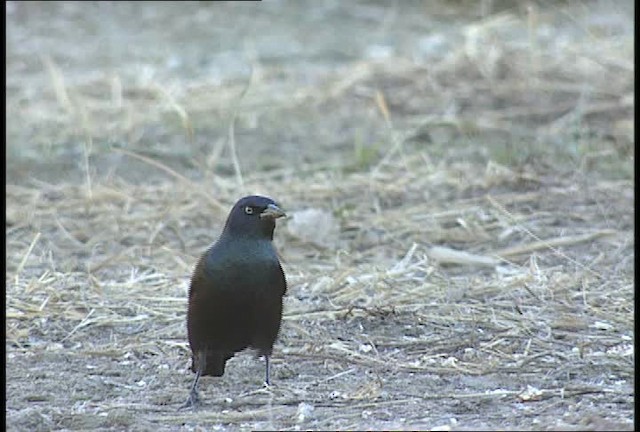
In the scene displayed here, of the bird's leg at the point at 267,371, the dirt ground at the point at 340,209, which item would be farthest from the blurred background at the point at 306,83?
the bird's leg at the point at 267,371

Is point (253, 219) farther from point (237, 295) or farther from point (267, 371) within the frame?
point (267, 371)

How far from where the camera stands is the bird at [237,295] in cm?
453

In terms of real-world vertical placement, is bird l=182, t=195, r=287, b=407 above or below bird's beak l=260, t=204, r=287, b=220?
below

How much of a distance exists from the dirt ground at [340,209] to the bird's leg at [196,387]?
7 centimetres

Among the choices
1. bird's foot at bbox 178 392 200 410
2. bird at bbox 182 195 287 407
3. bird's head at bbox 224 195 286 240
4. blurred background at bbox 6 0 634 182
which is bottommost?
blurred background at bbox 6 0 634 182

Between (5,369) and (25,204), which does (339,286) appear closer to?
(5,369)

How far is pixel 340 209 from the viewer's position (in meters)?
7.04

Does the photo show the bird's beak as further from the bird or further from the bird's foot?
the bird's foot

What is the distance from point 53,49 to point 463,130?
13.9 feet

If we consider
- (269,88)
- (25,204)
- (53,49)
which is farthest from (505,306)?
(53,49)

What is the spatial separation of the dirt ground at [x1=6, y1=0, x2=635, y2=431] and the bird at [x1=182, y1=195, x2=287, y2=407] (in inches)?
6.0

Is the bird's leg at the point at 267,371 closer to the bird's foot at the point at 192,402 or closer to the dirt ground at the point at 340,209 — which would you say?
the dirt ground at the point at 340,209

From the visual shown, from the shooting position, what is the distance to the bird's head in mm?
4660

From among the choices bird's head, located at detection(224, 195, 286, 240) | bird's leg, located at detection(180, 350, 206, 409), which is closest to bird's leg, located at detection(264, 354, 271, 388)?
bird's leg, located at detection(180, 350, 206, 409)
